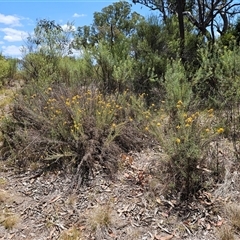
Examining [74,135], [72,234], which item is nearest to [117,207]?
[72,234]

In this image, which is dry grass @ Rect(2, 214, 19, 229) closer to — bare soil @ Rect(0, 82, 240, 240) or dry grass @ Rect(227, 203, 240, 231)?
bare soil @ Rect(0, 82, 240, 240)

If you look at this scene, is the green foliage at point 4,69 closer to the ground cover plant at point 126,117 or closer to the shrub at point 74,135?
the ground cover plant at point 126,117

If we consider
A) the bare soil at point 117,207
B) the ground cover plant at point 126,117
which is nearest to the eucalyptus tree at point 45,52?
the ground cover plant at point 126,117

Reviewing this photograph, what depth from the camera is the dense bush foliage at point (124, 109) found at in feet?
9.80

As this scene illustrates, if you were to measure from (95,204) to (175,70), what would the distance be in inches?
115

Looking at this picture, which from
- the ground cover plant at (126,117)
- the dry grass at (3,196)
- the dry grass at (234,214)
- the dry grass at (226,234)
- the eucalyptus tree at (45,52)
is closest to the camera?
the dry grass at (226,234)

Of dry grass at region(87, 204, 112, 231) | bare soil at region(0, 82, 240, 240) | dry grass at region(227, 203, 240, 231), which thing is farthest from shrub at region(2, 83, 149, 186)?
dry grass at region(227, 203, 240, 231)

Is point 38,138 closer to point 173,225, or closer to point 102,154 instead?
point 102,154

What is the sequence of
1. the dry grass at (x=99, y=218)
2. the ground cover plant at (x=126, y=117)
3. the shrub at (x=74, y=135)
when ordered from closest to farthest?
1. the dry grass at (x=99, y=218)
2. the ground cover plant at (x=126, y=117)
3. the shrub at (x=74, y=135)

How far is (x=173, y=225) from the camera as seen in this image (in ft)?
8.36

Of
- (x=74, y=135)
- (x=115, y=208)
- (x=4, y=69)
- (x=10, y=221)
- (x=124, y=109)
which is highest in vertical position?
(x=4, y=69)

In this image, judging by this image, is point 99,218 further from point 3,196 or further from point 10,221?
point 3,196

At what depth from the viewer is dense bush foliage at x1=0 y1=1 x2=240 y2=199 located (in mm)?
2986

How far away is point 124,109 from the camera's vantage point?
4328 mm
